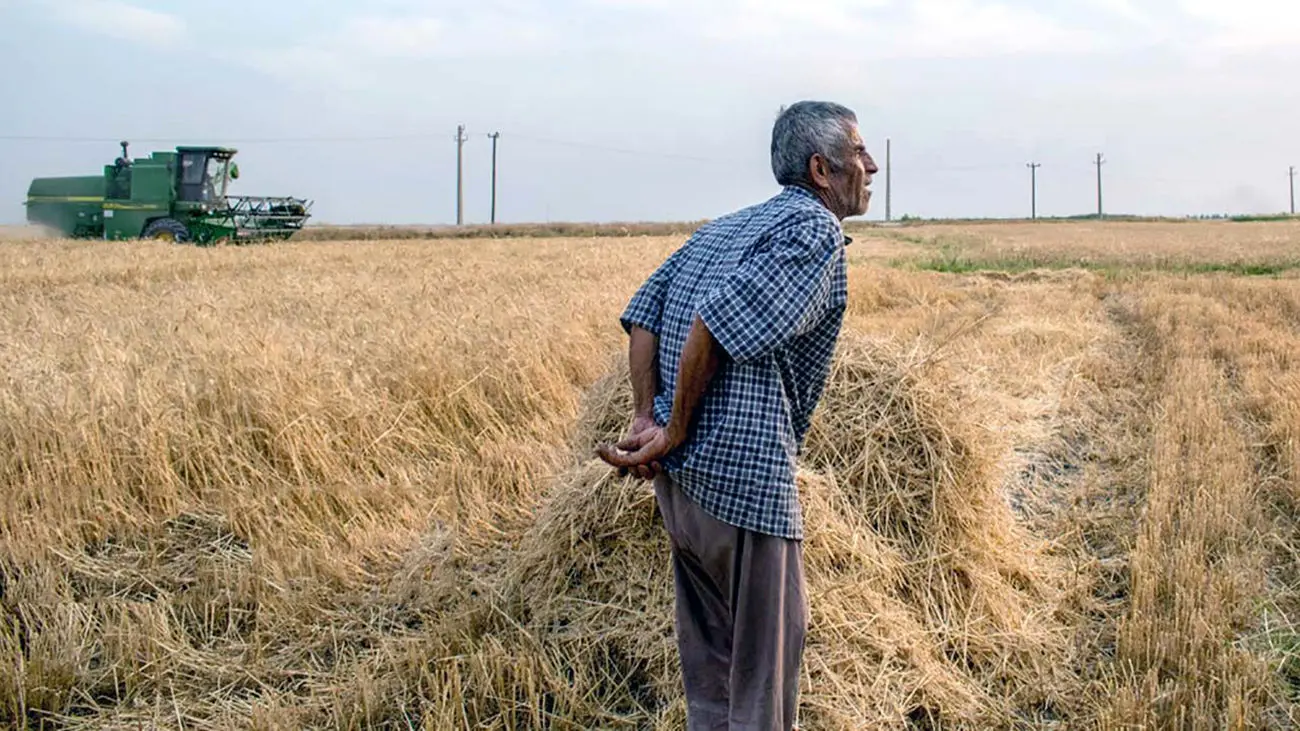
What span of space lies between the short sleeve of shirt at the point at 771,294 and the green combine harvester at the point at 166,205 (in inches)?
1035

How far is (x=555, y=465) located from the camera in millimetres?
4863

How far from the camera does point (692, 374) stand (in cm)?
224

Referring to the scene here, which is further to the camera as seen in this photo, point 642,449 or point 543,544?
point 543,544

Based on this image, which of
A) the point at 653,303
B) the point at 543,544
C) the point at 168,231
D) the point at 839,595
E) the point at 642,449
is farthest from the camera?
the point at 168,231

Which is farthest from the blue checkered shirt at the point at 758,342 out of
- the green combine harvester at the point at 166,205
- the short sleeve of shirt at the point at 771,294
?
the green combine harvester at the point at 166,205

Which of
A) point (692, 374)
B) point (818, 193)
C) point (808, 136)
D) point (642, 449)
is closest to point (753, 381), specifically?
point (692, 374)

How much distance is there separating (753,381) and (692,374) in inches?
5.6

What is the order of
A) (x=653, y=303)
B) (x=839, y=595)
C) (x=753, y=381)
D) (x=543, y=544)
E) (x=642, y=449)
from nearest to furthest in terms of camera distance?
1. (x=753, y=381)
2. (x=642, y=449)
3. (x=653, y=303)
4. (x=839, y=595)
5. (x=543, y=544)

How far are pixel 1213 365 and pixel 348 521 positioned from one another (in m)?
7.29

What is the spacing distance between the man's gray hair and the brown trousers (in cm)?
A: 80

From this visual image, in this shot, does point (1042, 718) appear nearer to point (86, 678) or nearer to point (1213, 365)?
point (86, 678)

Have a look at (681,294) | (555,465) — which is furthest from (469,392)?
(681,294)

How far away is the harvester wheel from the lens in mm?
26719

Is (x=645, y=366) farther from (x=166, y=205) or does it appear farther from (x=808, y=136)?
(x=166, y=205)
